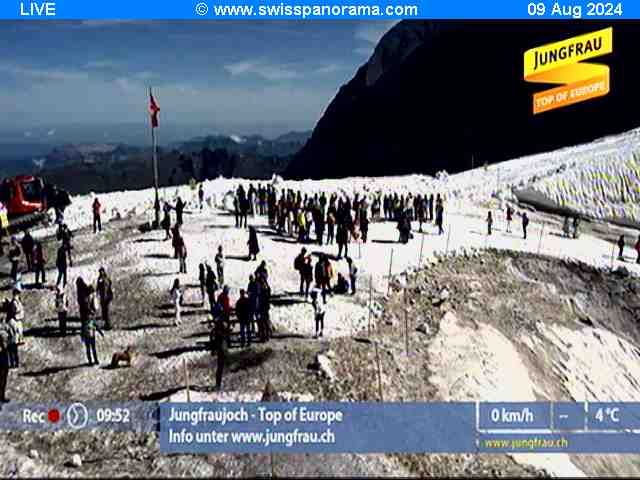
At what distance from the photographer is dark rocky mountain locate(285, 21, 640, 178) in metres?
101

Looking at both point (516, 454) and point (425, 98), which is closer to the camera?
point (516, 454)

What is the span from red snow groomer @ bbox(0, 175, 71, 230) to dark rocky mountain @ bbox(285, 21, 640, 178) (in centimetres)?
7835

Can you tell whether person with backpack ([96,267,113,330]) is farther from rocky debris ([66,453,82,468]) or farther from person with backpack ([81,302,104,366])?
rocky debris ([66,453,82,468])

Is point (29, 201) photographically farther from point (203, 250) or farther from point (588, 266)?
point (588, 266)

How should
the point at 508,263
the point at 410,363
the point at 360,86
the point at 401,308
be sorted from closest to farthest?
1. the point at 410,363
2. the point at 401,308
3. the point at 508,263
4. the point at 360,86

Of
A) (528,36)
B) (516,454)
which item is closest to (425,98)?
(528,36)

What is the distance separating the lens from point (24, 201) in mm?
38438

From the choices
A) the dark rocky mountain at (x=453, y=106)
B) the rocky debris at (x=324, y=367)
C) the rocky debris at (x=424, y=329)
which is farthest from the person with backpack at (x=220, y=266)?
the dark rocky mountain at (x=453, y=106)

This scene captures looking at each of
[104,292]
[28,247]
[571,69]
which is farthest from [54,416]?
[571,69]

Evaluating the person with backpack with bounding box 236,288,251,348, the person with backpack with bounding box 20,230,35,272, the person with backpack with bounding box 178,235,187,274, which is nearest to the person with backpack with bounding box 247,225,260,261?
the person with backpack with bounding box 178,235,187,274

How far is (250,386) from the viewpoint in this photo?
18.0m

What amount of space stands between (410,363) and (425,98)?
12466 cm

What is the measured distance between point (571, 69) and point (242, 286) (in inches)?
2083

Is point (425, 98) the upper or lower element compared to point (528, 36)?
lower
